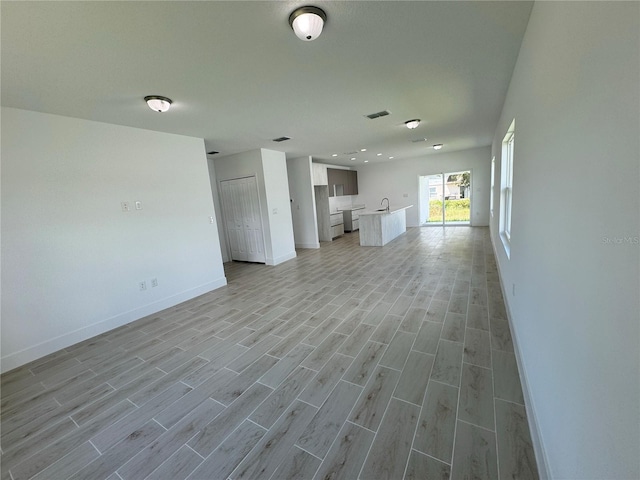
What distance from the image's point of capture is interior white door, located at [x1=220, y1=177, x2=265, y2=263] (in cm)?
598

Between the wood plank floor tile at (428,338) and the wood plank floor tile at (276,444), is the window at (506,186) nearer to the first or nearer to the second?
the wood plank floor tile at (428,338)

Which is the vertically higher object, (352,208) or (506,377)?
(352,208)

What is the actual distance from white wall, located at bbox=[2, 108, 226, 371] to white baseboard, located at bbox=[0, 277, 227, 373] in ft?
0.03

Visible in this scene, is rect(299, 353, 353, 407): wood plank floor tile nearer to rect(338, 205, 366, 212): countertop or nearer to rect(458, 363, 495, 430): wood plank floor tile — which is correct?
rect(458, 363, 495, 430): wood plank floor tile

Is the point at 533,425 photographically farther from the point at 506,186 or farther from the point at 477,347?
the point at 506,186

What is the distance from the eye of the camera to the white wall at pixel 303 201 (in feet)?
23.4

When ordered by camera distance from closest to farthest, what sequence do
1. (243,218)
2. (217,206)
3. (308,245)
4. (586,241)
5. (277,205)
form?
(586,241) < (277,205) < (243,218) < (217,206) < (308,245)

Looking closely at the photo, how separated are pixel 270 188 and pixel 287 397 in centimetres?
461

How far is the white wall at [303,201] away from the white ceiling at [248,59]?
351cm

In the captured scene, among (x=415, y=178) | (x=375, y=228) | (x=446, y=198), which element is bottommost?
(x=375, y=228)

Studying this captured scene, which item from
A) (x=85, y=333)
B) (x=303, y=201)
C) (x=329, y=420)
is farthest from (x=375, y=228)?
(x=85, y=333)

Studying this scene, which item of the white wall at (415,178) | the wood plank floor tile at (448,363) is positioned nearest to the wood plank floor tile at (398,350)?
the wood plank floor tile at (448,363)

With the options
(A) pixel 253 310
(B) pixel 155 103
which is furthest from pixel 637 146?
(A) pixel 253 310

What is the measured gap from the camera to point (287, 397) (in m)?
1.95
